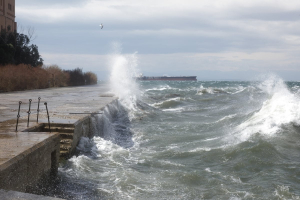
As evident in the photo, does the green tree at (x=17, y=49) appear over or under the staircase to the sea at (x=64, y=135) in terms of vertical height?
over

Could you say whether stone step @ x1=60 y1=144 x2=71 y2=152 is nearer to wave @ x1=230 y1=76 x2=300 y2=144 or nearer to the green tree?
wave @ x1=230 y1=76 x2=300 y2=144

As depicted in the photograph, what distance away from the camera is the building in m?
32.8

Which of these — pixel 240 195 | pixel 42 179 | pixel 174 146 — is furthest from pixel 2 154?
pixel 174 146

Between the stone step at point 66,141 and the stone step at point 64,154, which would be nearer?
the stone step at point 64,154

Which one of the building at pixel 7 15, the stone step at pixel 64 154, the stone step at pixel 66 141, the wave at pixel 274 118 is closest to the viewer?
the stone step at pixel 64 154

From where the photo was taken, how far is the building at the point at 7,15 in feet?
108

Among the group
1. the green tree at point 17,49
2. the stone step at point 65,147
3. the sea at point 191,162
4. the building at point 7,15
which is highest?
the building at point 7,15

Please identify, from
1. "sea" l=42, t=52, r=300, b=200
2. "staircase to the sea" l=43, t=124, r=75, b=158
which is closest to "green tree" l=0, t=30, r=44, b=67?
"sea" l=42, t=52, r=300, b=200

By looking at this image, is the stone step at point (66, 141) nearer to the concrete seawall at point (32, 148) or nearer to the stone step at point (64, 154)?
the concrete seawall at point (32, 148)

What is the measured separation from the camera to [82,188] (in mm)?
5328

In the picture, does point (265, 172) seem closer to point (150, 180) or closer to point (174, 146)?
point (150, 180)

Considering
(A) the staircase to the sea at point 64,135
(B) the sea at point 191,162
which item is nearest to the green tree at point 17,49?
(B) the sea at point 191,162

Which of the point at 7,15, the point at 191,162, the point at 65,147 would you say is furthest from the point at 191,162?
the point at 7,15

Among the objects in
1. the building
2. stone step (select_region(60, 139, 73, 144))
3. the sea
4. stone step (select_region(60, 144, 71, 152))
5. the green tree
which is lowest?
the sea
